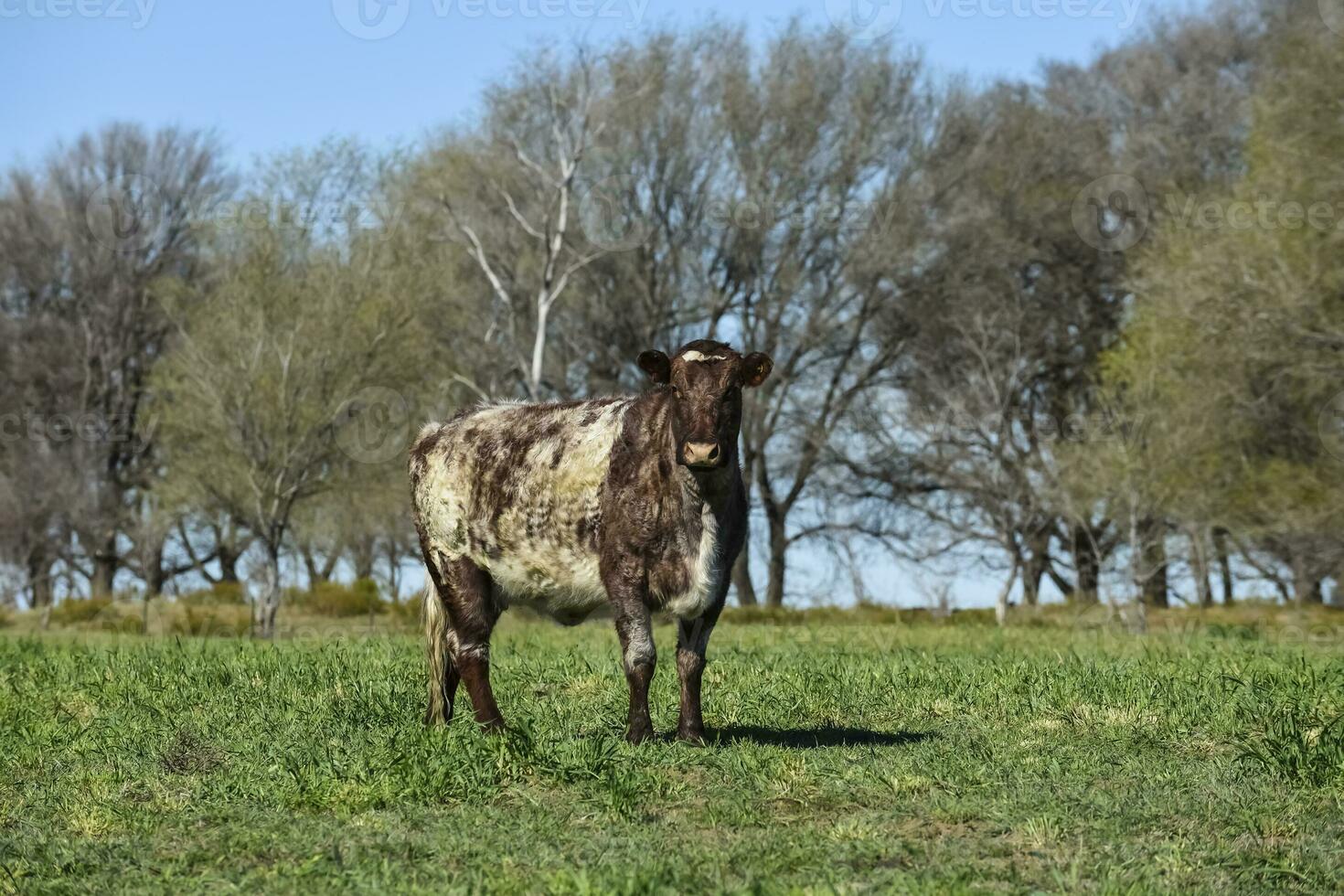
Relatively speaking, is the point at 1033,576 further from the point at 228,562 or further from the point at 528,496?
the point at 528,496

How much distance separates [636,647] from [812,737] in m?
1.39

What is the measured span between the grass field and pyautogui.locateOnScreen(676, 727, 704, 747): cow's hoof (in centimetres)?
25

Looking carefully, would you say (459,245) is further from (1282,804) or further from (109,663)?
(1282,804)

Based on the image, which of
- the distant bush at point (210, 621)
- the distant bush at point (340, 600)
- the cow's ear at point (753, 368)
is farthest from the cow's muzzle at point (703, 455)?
the distant bush at point (340, 600)

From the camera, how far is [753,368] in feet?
30.2

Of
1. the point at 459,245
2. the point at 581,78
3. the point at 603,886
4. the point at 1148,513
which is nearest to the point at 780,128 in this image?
the point at 581,78

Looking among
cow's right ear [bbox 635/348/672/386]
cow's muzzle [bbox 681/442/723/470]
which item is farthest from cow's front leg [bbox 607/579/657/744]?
cow's right ear [bbox 635/348/672/386]

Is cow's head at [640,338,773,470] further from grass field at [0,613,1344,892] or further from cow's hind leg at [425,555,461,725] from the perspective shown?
cow's hind leg at [425,555,461,725]

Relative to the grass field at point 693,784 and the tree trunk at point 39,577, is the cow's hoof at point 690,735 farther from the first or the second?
the tree trunk at point 39,577

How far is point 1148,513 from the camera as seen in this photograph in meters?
36.6

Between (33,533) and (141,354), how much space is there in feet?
24.8

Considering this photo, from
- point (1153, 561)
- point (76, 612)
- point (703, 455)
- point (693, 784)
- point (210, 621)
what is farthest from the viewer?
point (1153, 561)

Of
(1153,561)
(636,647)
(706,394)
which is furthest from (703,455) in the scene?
(1153,561)

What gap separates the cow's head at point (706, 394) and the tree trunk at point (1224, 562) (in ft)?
109
